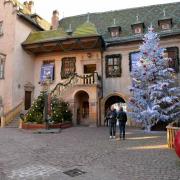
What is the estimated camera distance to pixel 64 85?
23125mm

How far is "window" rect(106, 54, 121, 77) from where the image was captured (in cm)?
2430

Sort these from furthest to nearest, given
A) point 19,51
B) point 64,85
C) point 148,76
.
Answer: point 19,51, point 64,85, point 148,76

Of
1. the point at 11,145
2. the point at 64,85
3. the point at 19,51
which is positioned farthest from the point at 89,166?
the point at 19,51

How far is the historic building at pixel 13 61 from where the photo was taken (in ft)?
78.3

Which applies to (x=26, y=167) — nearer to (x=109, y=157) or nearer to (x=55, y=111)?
(x=109, y=157)

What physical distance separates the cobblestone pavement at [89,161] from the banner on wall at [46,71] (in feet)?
45.9

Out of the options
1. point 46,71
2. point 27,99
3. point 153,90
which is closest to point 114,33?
point 46,71

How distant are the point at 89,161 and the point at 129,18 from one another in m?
21.3

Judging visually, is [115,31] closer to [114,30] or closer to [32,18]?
[114,30]

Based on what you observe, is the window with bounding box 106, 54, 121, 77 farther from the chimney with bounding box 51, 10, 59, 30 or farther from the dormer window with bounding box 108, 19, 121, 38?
the chimney with bounding box 51, 10, 59, 30

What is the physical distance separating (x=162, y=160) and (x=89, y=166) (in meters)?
2.52

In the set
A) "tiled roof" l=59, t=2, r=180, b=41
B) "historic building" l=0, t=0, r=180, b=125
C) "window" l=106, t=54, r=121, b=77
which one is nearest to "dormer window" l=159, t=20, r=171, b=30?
"historic building" l=0, t=0, r=180, b=125

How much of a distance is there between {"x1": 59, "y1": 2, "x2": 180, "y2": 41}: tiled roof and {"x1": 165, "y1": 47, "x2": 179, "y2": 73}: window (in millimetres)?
1866

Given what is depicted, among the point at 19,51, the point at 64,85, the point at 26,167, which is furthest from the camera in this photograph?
the point at 19,51
